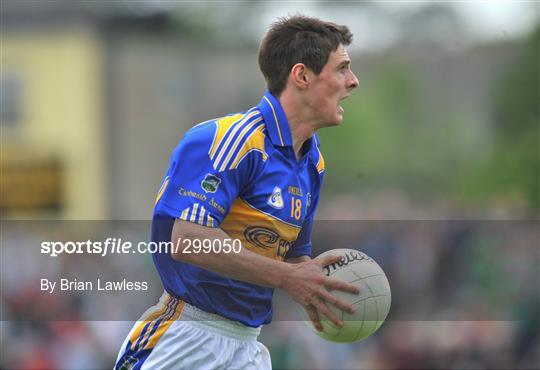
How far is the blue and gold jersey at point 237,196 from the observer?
5.30 m

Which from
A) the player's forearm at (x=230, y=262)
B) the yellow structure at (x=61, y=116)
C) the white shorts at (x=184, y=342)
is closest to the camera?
the player's forearm at (x=230, y=262)

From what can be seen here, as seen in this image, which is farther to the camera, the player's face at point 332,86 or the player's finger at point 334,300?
the player's face at point 332,86

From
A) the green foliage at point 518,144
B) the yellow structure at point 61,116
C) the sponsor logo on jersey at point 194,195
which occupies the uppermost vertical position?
the sponsor logo on jersey at point 194,195

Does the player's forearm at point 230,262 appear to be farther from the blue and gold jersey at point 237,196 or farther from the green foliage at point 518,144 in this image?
the green foliage at point 518,144

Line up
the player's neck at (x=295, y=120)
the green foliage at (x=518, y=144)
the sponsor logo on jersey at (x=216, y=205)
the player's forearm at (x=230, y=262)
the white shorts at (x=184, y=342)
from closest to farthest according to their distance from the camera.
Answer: the player's forearm at (x=230, y=262), the sponsor logo on jersey at (x=216, y=205), the white shorts at (x=184, y=342), the player's neck at (x=295, y=120), the green foliage at (x=518, y=144)

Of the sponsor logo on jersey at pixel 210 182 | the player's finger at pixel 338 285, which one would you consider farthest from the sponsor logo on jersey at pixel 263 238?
the player's finger at pixel 338 285

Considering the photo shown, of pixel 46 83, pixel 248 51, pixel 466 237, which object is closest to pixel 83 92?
pixel 46 83

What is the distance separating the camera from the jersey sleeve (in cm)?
525

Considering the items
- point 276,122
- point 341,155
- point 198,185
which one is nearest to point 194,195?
point 198,185

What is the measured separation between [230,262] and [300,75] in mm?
1052

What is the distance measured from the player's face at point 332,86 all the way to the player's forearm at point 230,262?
0.89 metres

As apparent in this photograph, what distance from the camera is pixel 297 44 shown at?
5641 mm

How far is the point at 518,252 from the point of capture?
16094mm

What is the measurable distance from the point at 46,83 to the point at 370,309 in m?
34.3
